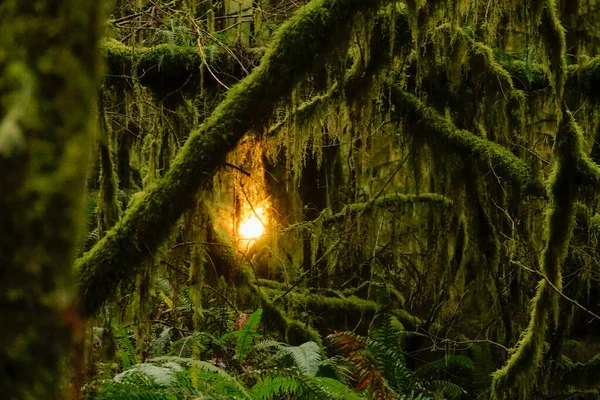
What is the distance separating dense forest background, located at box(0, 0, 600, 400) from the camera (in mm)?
944

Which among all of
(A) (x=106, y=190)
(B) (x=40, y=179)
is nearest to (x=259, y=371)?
(A) (x=106, y=190)

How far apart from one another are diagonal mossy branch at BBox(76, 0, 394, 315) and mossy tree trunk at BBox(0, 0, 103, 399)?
174 cm

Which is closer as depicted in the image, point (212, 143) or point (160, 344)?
point (212, 143)

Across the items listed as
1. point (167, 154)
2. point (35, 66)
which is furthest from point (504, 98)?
point (35, 66)

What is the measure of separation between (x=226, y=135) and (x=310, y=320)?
3.62 metres

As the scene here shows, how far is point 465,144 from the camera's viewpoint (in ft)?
13.6

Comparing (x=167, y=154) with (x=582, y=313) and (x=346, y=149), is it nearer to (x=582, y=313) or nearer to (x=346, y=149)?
(x=346, y=149)

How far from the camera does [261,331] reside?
19.3ft

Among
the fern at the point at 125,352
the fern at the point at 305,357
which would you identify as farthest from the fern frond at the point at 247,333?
the fern at the point at 125,352

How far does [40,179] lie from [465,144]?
354 centimetres

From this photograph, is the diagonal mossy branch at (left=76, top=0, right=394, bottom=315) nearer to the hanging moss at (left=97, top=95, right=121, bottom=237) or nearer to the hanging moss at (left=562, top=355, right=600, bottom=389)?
the hanging moss at (left=97, top=95, right=121, bottom=237)

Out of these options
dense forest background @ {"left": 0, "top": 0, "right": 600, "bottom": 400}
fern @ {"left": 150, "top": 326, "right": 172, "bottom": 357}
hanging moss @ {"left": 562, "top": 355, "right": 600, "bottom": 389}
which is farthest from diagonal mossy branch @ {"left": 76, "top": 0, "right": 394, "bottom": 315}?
hanging moss @ {"left": 562, "top": 355, "right": 600, "bottom": 389}

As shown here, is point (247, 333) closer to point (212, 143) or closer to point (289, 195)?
point (289, 195)

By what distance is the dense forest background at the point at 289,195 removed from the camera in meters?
0.94
